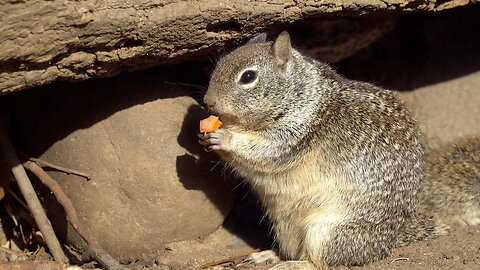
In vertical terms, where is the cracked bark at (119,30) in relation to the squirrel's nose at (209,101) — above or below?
above

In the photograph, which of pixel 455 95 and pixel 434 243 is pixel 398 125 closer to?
pixel 434 243

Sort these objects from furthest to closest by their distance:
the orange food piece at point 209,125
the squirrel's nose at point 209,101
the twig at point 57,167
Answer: the twig at point 57,167
the orange food piece at point 209,125
the squirrel's nose at point 209,101

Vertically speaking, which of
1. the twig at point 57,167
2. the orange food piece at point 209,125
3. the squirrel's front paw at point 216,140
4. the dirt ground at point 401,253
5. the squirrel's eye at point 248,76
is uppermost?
the squirrel's eye at point 248,76

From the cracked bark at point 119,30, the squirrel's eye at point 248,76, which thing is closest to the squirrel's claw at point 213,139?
the squirrel's eye at point 248,76

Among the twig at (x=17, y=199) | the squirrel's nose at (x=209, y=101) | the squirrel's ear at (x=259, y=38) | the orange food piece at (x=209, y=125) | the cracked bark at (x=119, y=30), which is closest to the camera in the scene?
the cracked bark at (x=119, y=30)

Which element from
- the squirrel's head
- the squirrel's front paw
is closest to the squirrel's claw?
the squirrel's front paw

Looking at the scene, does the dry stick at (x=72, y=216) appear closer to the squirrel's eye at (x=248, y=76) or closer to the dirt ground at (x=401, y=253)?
the dirt ground at (x=401, y=253)

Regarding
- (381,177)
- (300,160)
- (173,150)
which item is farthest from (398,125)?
(173,150)
